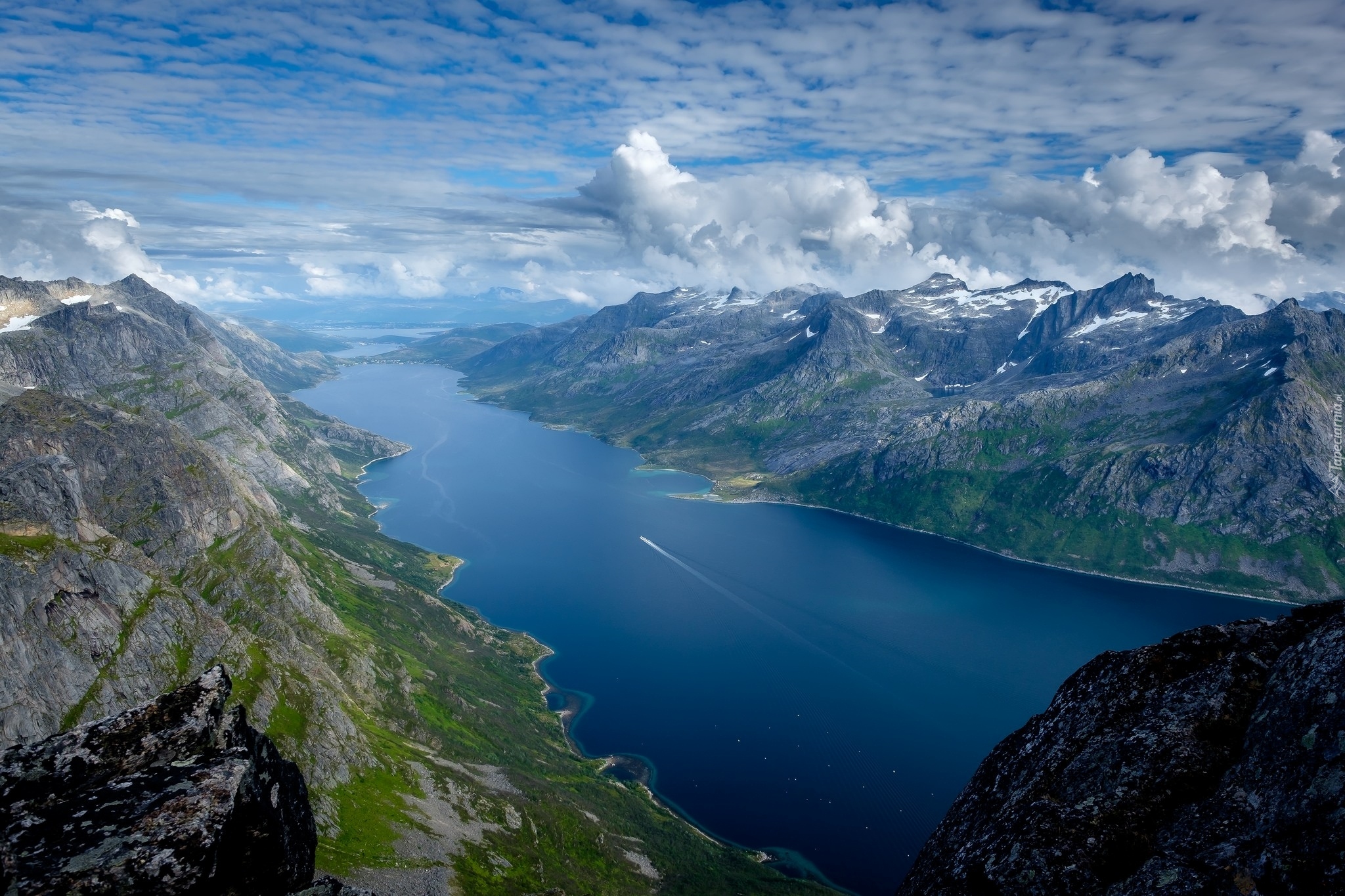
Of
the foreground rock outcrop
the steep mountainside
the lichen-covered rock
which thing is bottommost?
the steep mountainside

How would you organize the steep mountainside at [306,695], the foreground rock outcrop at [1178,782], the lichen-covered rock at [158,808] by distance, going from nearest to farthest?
the lichen-covered rock at [158,808]
the foreground rock outcrop at [1178,782]
the steep mountainside at [306,695]

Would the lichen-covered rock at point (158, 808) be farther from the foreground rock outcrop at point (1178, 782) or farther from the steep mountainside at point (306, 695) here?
the steep mountainside at point (306, 695)

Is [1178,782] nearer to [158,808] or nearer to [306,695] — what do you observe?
[158,808]

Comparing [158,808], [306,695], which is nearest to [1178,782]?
[158,808]

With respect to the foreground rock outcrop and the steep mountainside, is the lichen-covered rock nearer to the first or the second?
the foreground rock outcrop

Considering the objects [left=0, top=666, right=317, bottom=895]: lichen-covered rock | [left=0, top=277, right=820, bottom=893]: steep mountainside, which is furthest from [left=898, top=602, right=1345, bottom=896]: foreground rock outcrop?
[left=0, top=277, right=820, bottom=893]: steep mountainside

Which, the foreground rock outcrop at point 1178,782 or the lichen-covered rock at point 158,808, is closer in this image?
the lichen-covered rock at point 158,808

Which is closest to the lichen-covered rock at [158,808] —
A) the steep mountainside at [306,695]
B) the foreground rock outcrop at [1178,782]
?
the foreground rock outcrop at [1178,782]
